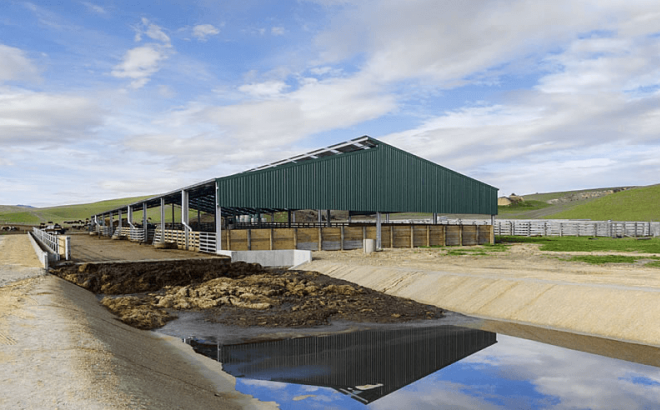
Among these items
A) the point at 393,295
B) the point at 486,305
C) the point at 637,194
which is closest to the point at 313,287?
the point at 393,295

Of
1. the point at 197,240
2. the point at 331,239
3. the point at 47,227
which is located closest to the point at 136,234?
the point at 197,240

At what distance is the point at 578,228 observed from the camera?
64688mm

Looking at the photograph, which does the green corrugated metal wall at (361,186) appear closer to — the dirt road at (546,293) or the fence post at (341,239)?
the fence post at (341,239)

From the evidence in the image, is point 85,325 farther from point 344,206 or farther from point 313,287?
point 344,206

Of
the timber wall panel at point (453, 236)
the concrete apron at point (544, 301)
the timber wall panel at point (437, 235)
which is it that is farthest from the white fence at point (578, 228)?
the concrete apron at point (544, 301)

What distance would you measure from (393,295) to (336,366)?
A: 9660 millimetres

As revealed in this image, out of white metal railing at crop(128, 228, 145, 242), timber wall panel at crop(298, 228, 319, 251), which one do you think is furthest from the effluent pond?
white metal railing at crop(128, 228, 145, 242)

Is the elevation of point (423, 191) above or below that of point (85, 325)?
above

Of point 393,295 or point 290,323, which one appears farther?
point 393,295

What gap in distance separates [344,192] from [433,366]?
1060 inches

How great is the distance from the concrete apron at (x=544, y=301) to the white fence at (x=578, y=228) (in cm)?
4982

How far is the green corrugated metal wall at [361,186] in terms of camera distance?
3391cm

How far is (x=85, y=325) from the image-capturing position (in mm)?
12219

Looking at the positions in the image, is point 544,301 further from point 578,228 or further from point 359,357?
point 578,228
